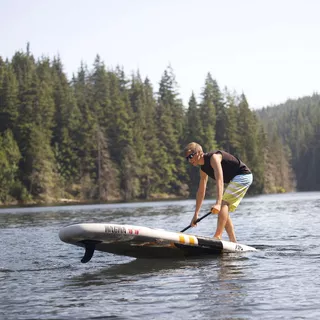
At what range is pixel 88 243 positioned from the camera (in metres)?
10.8

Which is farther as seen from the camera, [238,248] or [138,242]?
[238,248]

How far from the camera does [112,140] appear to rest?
95875 millimetres

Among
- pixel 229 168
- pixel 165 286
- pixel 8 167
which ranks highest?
pixel 8 167

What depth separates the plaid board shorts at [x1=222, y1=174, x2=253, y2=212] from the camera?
1209 cm

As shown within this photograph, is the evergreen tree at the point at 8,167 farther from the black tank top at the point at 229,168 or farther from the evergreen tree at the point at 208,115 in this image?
the black tank top at the point at 229,168

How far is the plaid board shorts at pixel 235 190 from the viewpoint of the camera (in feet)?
39.7

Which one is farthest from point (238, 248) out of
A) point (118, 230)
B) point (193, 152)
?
point (118, 230)

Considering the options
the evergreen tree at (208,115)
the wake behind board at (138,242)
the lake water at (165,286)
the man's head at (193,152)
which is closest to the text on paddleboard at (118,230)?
the wake behind board at (138,242)

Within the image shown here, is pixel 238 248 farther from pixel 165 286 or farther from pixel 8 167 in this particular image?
pixel 8 167

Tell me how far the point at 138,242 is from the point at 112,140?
85.0m

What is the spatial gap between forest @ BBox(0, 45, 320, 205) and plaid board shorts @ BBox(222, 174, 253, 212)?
2500 inches

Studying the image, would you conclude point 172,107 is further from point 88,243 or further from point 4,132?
point 88,243

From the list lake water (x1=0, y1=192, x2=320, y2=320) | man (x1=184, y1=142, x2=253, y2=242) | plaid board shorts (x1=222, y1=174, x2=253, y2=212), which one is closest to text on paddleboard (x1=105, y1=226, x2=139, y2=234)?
lake water (x1=0, y1=192, x2=320, y2=320)

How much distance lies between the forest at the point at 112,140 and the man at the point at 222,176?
208ft
